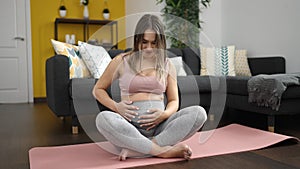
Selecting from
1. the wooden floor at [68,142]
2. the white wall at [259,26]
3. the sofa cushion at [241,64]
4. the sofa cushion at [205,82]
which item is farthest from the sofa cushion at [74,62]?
the white wall at [259,26]

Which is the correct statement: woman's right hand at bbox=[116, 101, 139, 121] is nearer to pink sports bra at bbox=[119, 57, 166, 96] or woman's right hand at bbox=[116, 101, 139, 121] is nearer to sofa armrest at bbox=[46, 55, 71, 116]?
pink sports bra at bbox=[119, 57, 166, 96]

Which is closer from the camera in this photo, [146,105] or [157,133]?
[146,105]

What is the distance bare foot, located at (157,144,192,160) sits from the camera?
1.58 metres

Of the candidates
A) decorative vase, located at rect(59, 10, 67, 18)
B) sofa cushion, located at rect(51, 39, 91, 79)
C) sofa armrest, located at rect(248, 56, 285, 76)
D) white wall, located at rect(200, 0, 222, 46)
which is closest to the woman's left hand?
sofa cushion, located at rect(51, 39, 91, 79)

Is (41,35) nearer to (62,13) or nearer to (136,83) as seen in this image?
(62,13)

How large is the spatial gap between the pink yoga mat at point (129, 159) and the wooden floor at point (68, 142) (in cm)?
6

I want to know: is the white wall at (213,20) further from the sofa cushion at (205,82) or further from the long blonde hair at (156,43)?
the long blonde hair at (156,43)

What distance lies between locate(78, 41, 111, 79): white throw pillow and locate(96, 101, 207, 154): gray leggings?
0.60 m

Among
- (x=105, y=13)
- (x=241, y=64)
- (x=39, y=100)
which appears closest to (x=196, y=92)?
(x=241, y=64)

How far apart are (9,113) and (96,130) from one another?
2345 mm

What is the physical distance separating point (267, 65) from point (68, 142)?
215cm

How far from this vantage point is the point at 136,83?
1454 mm

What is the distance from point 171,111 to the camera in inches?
61.4

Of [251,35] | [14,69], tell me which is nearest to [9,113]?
[14,69]
